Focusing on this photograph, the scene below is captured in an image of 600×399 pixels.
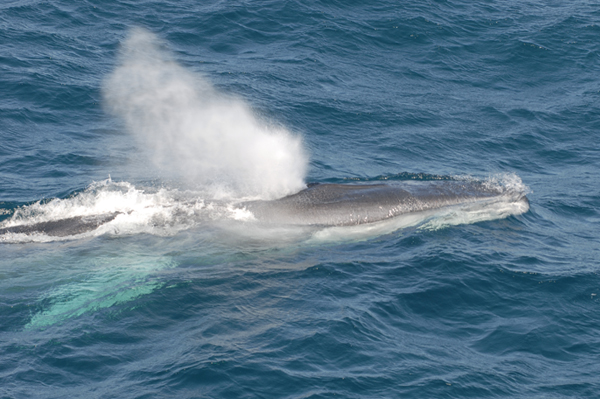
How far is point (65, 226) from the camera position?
783 inches

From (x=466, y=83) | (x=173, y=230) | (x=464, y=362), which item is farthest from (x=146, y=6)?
(x=464, y=362)

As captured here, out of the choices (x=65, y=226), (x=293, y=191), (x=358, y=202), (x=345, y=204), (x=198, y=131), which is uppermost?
(x=198, y=131)

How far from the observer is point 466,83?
1467 inches

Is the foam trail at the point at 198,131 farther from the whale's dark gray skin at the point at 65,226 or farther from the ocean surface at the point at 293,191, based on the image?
the whale's dark gray skin at the point at 65,226

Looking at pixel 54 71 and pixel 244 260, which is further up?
pixel 54 71

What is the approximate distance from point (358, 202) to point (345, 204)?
476 millimetres

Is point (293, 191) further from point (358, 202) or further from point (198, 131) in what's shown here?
point (198, 131)

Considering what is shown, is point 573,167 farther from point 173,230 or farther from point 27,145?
point 27,145

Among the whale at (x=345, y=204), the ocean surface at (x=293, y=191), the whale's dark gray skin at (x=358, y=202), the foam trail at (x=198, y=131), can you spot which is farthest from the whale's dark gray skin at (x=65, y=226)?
the whale's dark gray skin at (x=358, y=202)

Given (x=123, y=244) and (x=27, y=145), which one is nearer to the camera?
(x=123, y=244)

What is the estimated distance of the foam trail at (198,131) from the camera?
24.5 meters

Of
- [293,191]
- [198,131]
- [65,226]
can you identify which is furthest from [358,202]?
[198,131]

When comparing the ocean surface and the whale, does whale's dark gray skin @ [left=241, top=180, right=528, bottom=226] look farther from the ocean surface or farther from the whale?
the ocean surface

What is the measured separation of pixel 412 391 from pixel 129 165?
58.2 feet
